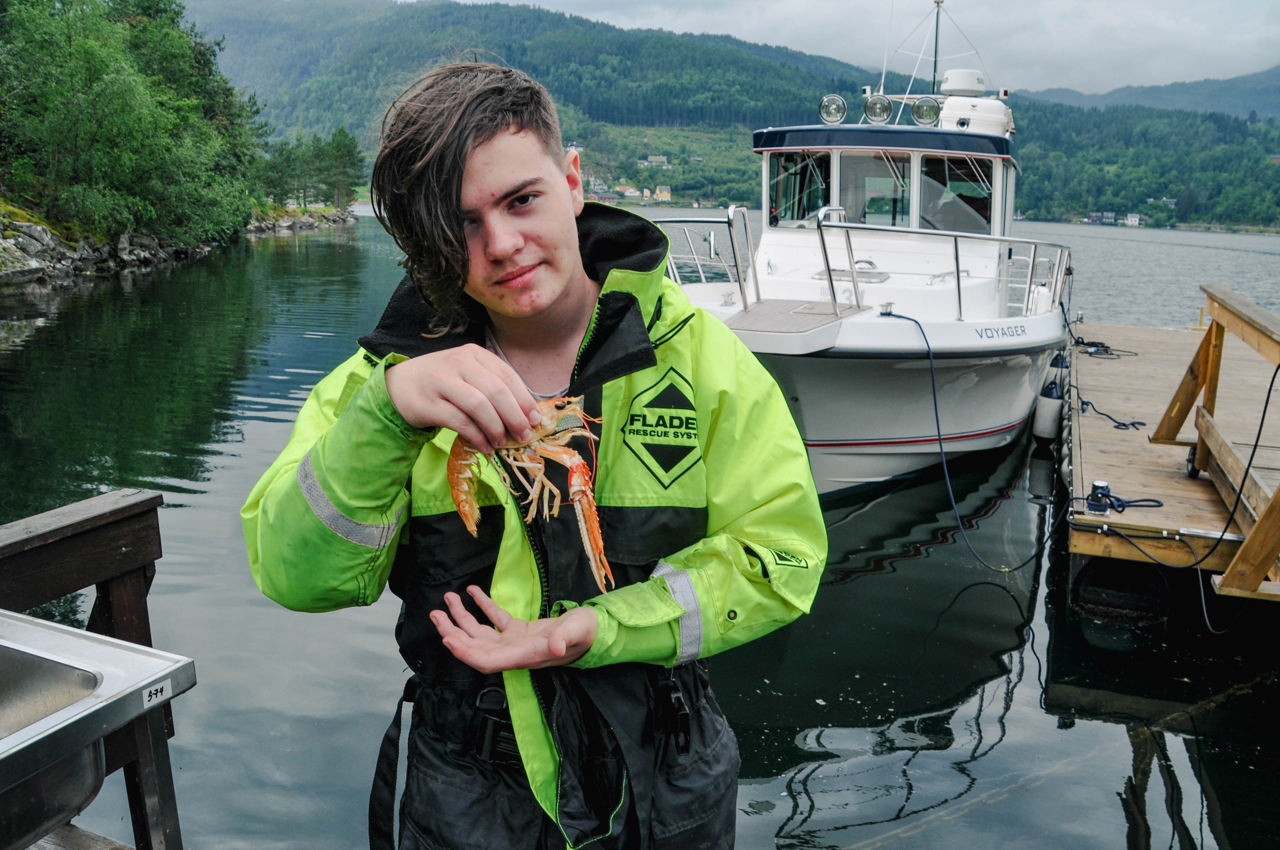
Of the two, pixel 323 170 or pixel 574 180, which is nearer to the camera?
pixel 574 180

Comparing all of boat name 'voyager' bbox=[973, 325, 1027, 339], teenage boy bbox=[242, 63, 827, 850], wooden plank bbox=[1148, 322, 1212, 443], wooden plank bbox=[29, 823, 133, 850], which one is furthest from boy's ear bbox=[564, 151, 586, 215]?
boat name 'voyager' bbox=[973, 325, 1027, 339]

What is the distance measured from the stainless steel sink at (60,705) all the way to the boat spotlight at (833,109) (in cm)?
972

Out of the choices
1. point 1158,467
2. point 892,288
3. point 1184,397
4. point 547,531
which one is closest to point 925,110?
point 892,288

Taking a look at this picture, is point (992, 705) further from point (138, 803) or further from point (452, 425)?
point (452, 425)

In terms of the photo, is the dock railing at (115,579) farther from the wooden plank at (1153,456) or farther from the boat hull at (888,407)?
the boat hull at (888,407)

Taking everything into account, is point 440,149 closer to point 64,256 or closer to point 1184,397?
point 1184,397

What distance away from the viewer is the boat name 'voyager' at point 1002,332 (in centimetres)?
837

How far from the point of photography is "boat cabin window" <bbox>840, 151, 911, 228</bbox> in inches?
394

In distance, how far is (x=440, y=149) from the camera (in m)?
1.49

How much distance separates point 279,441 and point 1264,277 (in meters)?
44.5

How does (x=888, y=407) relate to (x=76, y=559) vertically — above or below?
below

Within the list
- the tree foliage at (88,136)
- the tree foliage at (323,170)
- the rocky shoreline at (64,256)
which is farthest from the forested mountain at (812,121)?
the rocky shoreline at (64,256)

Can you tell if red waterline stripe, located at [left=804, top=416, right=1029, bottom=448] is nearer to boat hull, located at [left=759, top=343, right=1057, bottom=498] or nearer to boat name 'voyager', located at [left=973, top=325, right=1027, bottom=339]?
boat hull, located at [left=759, top=343, right=1057, bottom=498]

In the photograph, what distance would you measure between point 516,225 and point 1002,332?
311 inches
